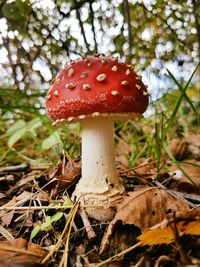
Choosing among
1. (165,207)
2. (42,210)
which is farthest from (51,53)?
(165,207)

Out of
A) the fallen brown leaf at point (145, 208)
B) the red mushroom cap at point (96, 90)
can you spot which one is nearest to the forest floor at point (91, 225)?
the fallen brown leaf at point (145, 208)

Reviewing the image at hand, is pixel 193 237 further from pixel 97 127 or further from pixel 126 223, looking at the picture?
pixel 97 127

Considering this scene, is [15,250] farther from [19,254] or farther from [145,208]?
[145,208]

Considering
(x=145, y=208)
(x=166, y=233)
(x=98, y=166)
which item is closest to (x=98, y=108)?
(x=98, y=166)

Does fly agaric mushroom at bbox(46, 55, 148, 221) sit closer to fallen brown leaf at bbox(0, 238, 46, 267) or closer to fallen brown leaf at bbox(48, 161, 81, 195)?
fallen brown leaf at bbox(48, 161, 81, 195)

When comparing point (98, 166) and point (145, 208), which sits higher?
point (98, 166)

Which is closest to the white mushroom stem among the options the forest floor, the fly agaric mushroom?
the fly agaric mushroom
